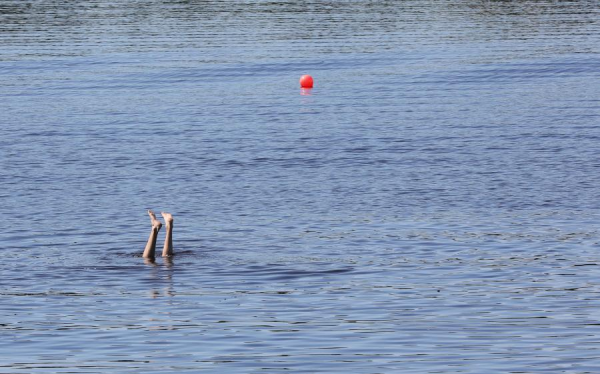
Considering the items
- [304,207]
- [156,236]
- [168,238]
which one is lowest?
[304,207]

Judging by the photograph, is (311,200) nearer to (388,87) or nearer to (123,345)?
(123,345)

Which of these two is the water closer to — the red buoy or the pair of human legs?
the pair of human legs

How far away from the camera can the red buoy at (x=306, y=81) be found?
5984 centimetres

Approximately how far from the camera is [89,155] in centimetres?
4356

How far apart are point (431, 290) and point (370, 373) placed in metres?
5.82

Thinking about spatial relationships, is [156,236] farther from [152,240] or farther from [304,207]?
[304,207]

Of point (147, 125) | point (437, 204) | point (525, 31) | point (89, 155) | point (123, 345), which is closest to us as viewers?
point (123, 345)

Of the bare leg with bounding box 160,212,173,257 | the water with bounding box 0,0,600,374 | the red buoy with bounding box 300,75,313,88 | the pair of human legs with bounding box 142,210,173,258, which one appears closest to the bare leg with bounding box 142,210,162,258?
the pair of human legs with bounding box 142,210,173,258

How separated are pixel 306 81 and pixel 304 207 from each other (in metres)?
25.5

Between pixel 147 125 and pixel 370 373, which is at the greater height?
pixel 370 373

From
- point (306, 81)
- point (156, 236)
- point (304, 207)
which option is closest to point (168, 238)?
point (156, 236)

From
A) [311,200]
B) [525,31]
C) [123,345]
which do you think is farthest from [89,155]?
[525,31]

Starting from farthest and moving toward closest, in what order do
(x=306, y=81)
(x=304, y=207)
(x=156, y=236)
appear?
(x=306, y=81) → (x=304, y=207) → (x=156, y=236)

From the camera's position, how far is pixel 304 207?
35000 millimetres
